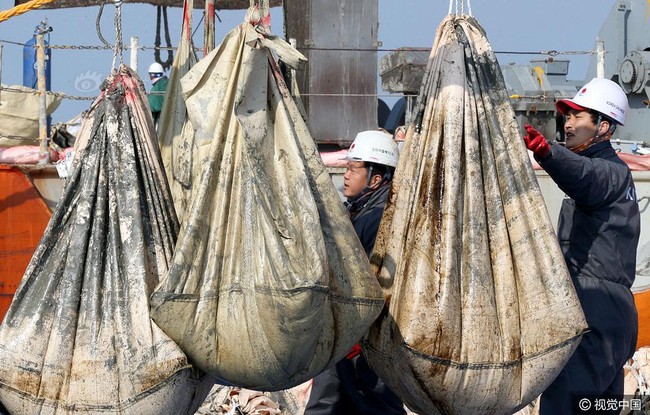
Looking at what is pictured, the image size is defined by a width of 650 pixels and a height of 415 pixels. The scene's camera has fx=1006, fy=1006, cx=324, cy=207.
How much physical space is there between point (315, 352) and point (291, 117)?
779 mm

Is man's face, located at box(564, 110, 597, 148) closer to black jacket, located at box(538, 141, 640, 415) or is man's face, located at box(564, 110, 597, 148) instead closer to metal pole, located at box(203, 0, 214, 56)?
black jacket, located at box(538, 141, 640, 415)

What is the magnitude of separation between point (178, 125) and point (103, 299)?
3.91 feet

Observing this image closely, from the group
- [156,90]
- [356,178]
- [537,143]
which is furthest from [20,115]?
[537,143]

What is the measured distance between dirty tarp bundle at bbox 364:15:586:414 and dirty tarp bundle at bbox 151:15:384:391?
227 millimetres

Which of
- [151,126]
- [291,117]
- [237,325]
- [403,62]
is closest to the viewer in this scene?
[237,325]

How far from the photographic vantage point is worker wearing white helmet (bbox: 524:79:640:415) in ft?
14.2

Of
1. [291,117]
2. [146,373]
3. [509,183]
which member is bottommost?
[146,373]

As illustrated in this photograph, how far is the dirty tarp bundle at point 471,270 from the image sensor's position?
3.40 m

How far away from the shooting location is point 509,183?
139 inches

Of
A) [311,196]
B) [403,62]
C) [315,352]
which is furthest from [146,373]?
[403,62]

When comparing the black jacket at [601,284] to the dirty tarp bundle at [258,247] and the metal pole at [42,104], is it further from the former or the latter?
the metal pole at [42,104]

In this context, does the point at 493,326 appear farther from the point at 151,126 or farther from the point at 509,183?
the point at 151,126

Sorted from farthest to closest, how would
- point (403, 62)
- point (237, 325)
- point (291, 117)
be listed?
point (403, 62), point (291, 117), point (237, 325)

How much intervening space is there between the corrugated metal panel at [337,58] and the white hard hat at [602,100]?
3149 millimetres
